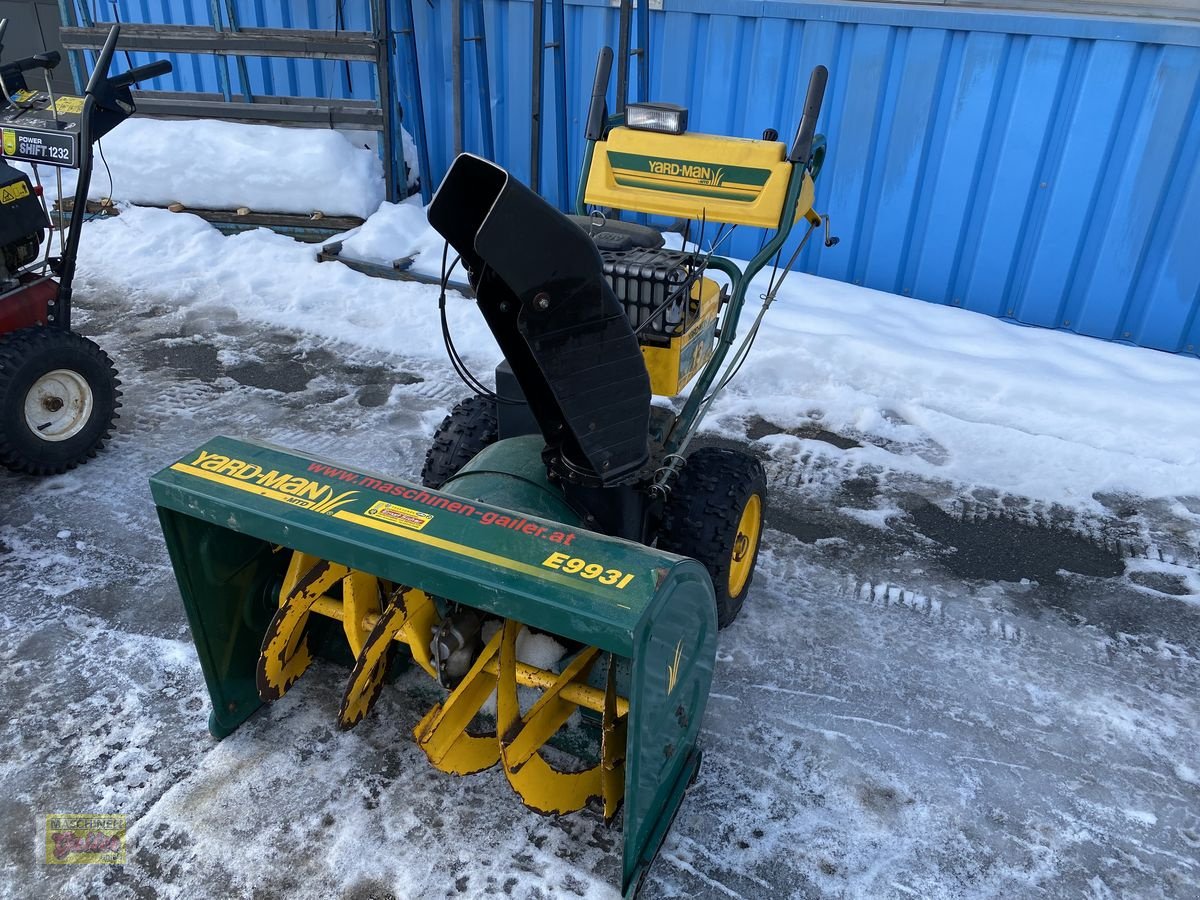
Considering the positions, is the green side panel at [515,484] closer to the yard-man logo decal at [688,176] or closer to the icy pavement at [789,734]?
the icy pavement at [789,734]

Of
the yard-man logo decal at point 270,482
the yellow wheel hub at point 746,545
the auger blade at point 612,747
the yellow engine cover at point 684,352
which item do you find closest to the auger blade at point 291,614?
the yard-man logo decal at point 270,482

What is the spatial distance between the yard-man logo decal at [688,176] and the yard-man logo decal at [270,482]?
5.01 feet

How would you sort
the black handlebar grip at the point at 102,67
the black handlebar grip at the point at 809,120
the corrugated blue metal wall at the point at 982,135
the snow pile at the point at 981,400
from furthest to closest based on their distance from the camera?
the corrugated blue metal wall at the point at 982,135
the snow pile at the point at 981,400
the black handlebar grip at the point at 102,67
the black handlebar grip at the point at 809,120

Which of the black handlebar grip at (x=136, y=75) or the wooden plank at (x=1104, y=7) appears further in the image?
the wooden plank at (x=1104, y=7)

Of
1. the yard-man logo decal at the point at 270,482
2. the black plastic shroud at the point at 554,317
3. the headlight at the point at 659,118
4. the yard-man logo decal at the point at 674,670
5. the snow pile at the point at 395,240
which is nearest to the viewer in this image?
the black plastic shroud at the point at 554,317

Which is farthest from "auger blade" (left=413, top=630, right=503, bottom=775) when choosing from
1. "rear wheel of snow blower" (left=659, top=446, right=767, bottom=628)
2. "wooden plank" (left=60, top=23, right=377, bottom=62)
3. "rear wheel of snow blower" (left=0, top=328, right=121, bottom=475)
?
"wooden plank" (left=60, top=23, right=377, bottom=62)

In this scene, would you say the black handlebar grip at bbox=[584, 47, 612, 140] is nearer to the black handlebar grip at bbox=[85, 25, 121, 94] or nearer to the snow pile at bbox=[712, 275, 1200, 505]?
the snow pile at bbox=[712, 275, 1200, 505]

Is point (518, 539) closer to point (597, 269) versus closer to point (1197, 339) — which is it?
point (597, 269)

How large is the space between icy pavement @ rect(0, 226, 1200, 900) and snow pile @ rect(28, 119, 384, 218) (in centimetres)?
320

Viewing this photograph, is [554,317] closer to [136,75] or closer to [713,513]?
[713,513]

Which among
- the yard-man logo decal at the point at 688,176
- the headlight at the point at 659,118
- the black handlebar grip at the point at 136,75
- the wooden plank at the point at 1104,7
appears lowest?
the yard-man logo decal at the point at 688,176

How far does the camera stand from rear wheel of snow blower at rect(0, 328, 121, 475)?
341 centimetres

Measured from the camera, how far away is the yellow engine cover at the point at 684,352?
8.96 ft

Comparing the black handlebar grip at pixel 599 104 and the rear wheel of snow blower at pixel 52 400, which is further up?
the black handlebar grip at pixel 599 104
